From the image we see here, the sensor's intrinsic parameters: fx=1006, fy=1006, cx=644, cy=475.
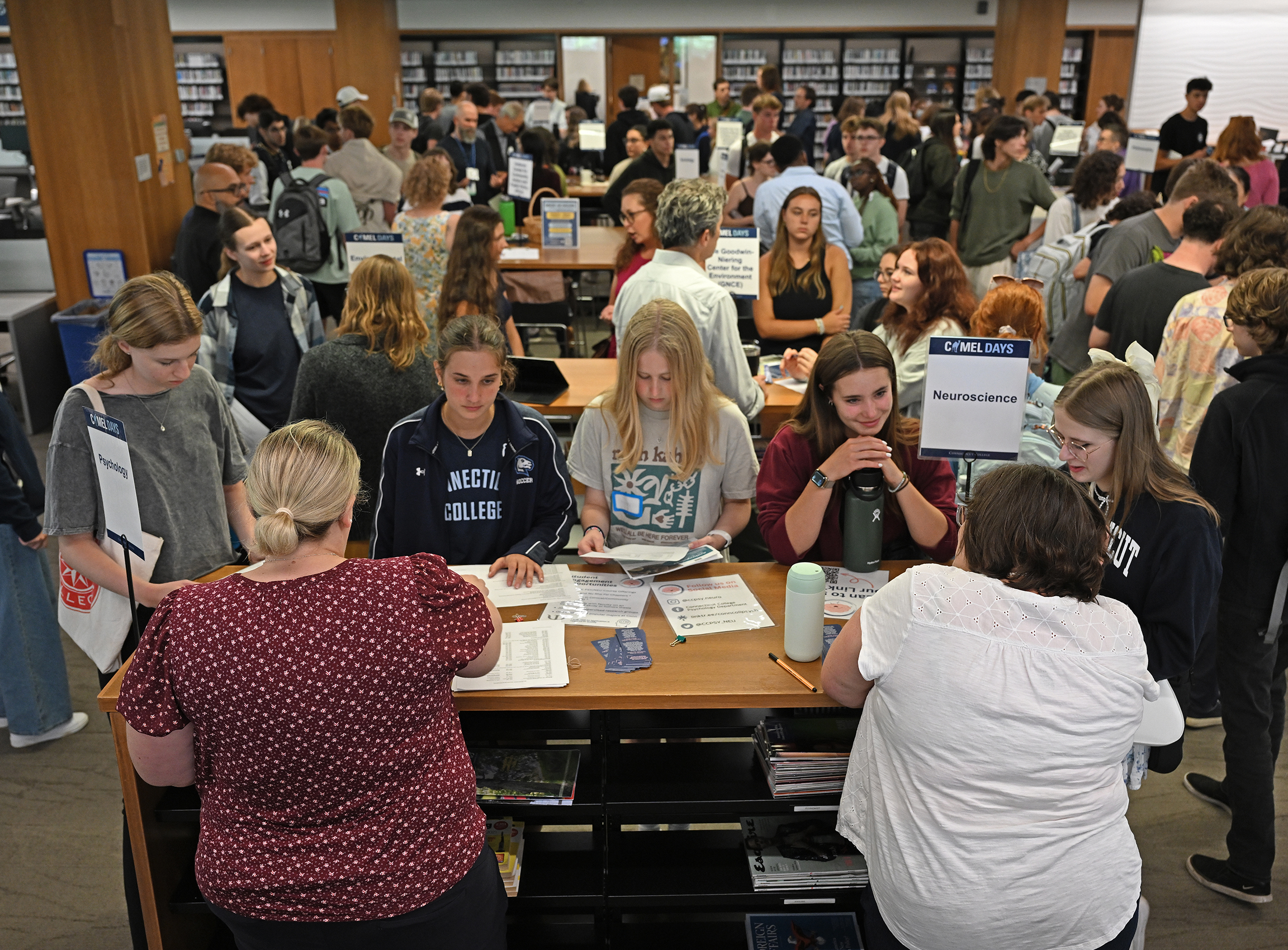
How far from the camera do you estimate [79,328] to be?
6.08 m

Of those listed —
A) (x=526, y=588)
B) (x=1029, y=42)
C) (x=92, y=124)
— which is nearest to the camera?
(x=526, y=588)

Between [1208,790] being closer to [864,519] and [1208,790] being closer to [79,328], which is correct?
[864,519]

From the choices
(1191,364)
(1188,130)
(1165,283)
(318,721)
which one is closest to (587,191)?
(1188,130)

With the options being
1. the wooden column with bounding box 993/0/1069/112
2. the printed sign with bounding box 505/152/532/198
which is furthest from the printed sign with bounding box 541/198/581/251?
the wooden column with bounding box 993/0/1069/112

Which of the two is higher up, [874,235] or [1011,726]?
[874,235]

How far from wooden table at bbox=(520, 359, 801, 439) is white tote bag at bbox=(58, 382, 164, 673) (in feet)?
6.14

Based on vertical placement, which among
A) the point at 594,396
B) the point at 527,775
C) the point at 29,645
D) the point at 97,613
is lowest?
the point at 29,645

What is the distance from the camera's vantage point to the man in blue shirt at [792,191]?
577 centimetres

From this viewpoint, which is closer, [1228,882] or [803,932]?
[803,932]

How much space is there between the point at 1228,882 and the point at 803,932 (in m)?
1.36

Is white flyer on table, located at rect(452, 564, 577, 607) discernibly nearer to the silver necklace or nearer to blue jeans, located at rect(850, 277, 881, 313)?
the silver necklace

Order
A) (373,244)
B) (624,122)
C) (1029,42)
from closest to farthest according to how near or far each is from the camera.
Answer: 1. (373,244)
2. (624,122)
3. (1029,42)

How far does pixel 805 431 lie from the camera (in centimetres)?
274

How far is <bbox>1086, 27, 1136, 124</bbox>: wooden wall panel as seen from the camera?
15.4 metres
